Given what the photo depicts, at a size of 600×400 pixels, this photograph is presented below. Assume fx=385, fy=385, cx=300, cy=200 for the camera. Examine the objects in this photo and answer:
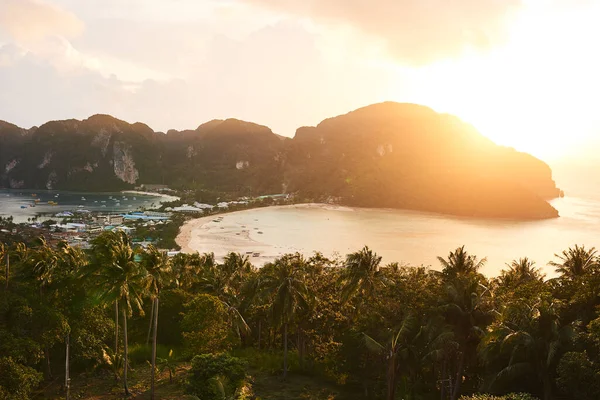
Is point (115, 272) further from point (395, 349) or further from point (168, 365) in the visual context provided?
point (395, 349)

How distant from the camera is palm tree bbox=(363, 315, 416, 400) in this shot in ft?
94.5

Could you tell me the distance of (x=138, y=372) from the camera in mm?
35906

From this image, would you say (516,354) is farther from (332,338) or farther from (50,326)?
(50,326)

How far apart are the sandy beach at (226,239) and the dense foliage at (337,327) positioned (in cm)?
7060

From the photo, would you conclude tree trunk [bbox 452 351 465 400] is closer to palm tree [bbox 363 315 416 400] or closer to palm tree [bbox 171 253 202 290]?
palm tree [bbox 363 315 416 400]

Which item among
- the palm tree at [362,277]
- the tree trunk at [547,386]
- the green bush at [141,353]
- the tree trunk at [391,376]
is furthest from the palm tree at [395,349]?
the green bush at [141,353]

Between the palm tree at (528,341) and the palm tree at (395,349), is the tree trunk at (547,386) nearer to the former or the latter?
the palm tree at (528,341)

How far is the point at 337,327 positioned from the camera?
1437 inches

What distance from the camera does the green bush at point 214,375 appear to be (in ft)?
81.2

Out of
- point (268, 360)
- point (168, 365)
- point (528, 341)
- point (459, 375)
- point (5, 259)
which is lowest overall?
point (268, 360)

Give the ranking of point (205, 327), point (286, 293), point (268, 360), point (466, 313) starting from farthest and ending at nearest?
point (268, 360) < point (205, 327) < point (286, 293) < point (466, 313)

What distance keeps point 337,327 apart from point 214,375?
14558 mm

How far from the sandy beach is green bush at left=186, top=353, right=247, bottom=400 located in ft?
266

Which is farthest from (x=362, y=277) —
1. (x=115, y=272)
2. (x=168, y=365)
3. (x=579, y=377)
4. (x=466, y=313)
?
(x=115, y=272)
